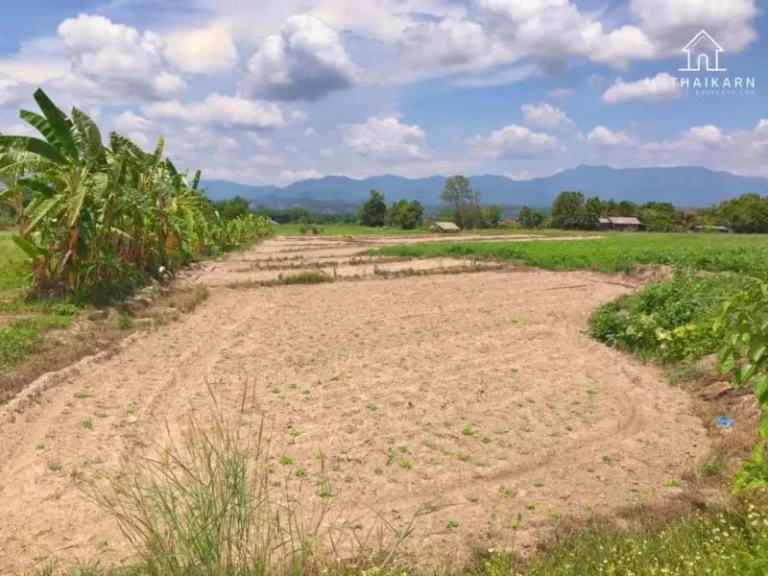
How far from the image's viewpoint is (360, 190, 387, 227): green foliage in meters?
85.2

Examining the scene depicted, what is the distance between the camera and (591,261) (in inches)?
851

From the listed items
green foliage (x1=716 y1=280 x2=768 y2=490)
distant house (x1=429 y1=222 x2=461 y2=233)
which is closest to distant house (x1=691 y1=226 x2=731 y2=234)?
distant house (x1=429 y1=222 x2=461 y2=233)

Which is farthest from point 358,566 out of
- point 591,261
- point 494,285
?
point 591,261

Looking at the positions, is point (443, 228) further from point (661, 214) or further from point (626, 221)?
point (661, 214)

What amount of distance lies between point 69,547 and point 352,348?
Result: 5901mm

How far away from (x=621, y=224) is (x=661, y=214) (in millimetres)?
4252

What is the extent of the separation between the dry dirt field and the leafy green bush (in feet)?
1.57

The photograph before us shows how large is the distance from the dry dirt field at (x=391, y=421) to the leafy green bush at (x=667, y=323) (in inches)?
18.8

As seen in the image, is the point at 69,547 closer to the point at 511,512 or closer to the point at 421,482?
the point at 421,482

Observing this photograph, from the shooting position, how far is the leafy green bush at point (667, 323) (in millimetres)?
8656

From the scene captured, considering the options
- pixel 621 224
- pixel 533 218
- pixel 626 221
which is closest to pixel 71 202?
pixel 621 224

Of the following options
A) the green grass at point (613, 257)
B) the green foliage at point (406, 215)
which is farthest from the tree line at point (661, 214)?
the green grass at point (613, 257)

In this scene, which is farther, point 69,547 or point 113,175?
point 113,175

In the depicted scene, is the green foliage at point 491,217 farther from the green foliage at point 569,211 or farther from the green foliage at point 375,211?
the green foliage at point 375,211
